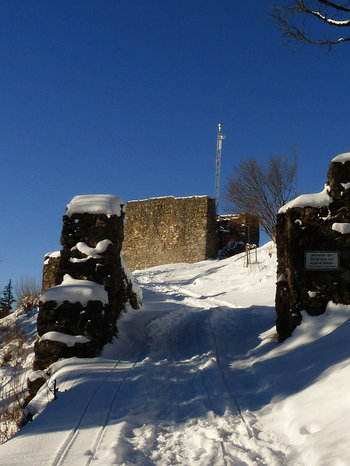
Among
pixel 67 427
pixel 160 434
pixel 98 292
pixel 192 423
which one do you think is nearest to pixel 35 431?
pixel 67 427

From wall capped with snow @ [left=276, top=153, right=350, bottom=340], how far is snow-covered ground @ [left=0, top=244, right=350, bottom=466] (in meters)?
0.34

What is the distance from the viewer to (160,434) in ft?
13.2

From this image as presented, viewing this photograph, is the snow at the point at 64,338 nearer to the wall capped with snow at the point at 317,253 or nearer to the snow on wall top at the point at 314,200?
the wall capped with snow at the point at 317,253

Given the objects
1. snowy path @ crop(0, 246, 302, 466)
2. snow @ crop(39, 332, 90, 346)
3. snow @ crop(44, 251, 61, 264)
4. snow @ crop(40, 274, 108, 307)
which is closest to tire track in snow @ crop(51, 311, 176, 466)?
snowy path @ crop(0, 246, 302, 466)

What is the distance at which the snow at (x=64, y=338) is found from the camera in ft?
23.6

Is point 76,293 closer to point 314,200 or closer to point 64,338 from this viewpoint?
point 64,338

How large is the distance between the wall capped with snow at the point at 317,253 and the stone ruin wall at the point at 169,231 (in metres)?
20.8

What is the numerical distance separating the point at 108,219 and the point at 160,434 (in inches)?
202

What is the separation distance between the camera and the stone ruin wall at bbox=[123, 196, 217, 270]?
29.1 meters

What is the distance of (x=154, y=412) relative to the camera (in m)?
4.62

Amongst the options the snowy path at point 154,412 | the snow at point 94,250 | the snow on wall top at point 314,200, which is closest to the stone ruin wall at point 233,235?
the snowy path at point 154,412

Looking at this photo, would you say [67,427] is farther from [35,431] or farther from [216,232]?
[216,232]

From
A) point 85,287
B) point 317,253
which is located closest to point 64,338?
point 85,287

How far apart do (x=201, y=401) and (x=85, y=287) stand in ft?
11.5
